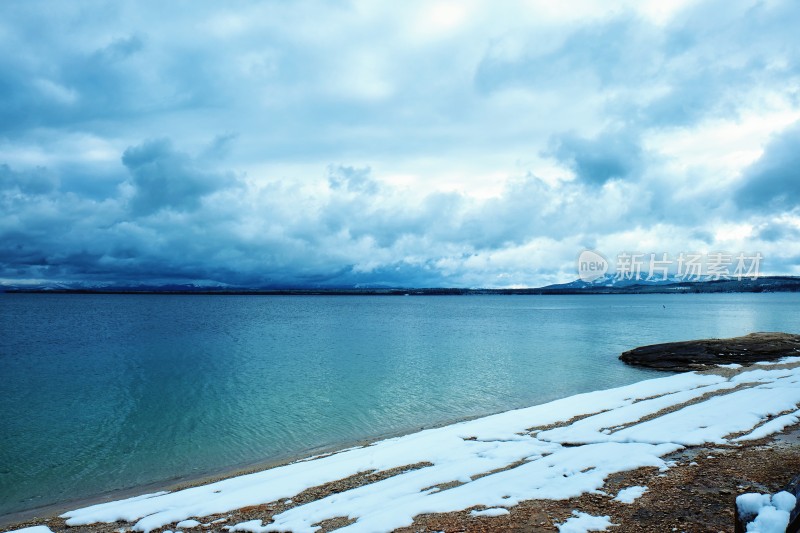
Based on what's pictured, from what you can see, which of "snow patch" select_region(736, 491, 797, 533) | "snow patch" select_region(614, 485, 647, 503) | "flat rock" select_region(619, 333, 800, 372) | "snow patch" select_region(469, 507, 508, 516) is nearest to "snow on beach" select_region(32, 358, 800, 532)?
"snow patch" select_region(469, 507, 508, 516)

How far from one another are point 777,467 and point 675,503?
416cm

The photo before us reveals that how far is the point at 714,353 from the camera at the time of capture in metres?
41.9

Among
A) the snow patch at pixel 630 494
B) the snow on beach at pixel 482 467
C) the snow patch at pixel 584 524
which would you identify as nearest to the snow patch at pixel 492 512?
the snow on beach at pixel 482 467

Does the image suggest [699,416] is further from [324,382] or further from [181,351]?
[181,351]

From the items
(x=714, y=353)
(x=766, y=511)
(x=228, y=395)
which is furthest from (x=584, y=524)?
(x=714, y=353)

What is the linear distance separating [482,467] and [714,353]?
37.8 m

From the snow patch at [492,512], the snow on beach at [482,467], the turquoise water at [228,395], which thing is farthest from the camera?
the turquoise water at [228,395]

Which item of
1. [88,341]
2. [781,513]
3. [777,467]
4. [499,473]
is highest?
[781,513]

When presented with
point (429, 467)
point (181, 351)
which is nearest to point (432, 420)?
point (429, 467)

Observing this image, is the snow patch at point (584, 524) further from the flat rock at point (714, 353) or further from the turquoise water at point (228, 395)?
the flat rock at point (714, 353)

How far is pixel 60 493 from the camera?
1784 centimetres

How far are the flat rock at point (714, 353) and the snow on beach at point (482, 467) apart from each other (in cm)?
1999

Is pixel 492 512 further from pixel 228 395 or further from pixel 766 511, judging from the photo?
pixel 228 395

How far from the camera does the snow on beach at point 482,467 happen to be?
11.4 metres
